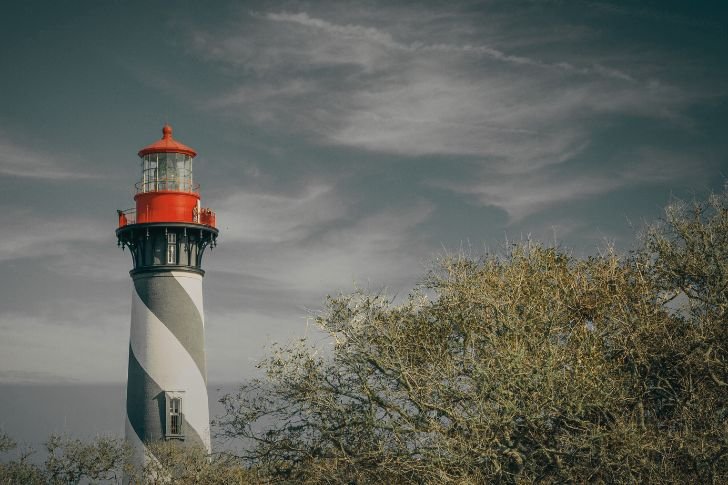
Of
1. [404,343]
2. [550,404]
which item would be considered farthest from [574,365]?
[404,343]

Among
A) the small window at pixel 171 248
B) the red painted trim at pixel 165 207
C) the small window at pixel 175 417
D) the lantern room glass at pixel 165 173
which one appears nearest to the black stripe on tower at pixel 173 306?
the small window at pixel 171 248

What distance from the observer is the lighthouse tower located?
129ft

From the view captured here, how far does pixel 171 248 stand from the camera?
134 ft

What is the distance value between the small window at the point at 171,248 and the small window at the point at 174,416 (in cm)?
594

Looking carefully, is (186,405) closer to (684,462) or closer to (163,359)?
(163,359)

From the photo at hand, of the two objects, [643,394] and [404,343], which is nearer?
[643,394]

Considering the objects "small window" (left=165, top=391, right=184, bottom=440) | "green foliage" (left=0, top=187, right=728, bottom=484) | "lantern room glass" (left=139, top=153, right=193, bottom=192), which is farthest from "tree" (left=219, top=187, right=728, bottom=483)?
"lantern room glass" (left=139, top=153, right=193, bottom=192)

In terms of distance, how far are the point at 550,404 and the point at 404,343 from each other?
3925 millimetres

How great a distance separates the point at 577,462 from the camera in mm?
17312

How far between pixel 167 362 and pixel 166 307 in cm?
244

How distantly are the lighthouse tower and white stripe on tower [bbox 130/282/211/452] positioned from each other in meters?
0.04

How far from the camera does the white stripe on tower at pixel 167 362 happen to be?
3969 centimetres

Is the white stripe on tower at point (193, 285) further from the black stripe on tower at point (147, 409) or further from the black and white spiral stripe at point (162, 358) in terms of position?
the black stripe on tower at point (147, 409)

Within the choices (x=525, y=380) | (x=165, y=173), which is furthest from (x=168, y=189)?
(x=525, y=380)
